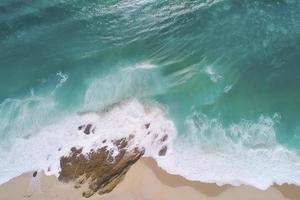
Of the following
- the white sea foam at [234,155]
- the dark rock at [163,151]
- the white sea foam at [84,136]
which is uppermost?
the white sea foam at [84,136]

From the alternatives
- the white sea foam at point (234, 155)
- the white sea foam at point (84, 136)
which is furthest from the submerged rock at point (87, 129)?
the white sea foam at point (234, 155)

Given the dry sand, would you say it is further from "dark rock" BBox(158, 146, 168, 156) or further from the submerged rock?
the submerged rock

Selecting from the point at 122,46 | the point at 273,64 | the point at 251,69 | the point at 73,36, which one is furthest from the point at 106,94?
the point at 273,64

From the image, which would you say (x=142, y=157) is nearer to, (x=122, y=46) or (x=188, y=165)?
(x=188, y=165)

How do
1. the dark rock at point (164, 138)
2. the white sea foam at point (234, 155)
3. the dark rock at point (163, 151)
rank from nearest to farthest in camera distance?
the white sea foam at point (234, 155)
the dark rock at point (163, 151)
the dark rock at point (164, 138)

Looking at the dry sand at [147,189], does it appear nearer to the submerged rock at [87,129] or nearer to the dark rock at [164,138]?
the dark rock at [164,138]

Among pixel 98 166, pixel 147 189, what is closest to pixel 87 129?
pixel 98 166
